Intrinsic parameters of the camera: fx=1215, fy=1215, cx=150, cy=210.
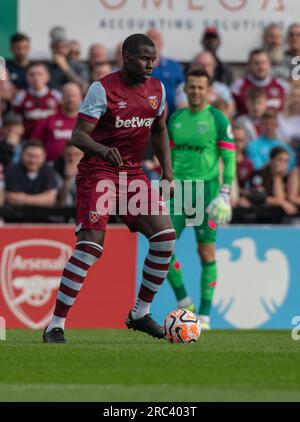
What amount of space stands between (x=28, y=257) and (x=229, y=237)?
2589 millimetres

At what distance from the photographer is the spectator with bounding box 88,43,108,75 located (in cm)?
1770

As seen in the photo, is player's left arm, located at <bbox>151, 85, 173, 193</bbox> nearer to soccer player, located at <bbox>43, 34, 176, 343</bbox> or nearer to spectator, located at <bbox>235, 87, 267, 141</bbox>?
soccer player, located at <bbox>43, 34, 176, 343</bbox>

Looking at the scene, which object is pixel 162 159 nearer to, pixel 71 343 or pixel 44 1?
pixel 71 343

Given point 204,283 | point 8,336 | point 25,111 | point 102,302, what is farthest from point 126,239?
point 8,336

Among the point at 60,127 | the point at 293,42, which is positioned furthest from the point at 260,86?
the point at 60,127

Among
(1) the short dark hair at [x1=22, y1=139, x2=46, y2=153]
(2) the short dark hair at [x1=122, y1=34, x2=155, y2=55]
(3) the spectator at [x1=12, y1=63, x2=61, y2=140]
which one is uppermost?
(3) the spectator at [x1=12, y1=63, x2=61, y2=140]

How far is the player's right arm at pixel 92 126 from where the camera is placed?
32.5ft

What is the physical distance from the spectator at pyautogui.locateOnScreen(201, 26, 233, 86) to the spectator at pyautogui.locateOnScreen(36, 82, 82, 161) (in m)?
2.33

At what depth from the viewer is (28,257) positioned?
15.4 meters

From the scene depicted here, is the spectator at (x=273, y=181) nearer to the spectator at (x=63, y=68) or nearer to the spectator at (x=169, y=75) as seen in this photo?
the spectator at (x=169, y=75)

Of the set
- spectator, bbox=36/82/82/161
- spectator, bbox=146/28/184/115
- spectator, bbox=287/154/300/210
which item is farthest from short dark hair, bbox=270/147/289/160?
spectator, bbox=36/82/82/161

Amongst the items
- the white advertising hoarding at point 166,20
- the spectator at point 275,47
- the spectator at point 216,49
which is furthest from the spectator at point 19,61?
the spectator at point 275,47

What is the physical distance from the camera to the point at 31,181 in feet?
52.3

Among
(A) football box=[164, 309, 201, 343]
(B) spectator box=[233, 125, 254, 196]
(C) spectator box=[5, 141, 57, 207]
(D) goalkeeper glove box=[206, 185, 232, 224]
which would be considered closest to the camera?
(A) football box=[164, 309, 201, 343]
